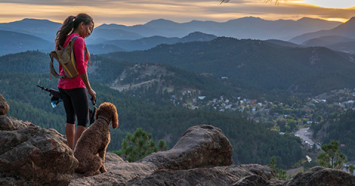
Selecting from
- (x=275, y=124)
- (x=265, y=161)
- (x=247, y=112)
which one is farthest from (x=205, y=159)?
(x=247, y=112)

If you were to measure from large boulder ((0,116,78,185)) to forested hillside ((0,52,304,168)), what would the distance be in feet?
290

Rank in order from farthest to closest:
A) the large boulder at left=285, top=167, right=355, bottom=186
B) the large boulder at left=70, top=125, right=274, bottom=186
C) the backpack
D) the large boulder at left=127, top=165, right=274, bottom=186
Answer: the backpack < the large boulder at left=70, top=125, right=274, bottom=186 < the large boulder at left=127, top=165, right=274, bottom=186 < the large boulder at left=285, top=167, right=355, bottom=186

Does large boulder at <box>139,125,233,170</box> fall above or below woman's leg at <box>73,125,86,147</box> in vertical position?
below

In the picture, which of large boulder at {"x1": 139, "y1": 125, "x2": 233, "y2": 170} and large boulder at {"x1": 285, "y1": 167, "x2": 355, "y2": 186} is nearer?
large boulder at {"x1": 285, "y1": 167, "x2": 355, "y2": 186}

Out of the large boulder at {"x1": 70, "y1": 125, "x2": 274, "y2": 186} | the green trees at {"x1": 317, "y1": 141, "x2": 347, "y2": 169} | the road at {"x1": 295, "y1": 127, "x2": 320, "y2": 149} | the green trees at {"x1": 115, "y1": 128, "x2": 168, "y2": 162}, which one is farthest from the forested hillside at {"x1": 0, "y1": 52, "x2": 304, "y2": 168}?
the large boulder at {"x1": 70, "y1": 125, "x2": 274, "y2": 186}

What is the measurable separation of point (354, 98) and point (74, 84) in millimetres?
191448

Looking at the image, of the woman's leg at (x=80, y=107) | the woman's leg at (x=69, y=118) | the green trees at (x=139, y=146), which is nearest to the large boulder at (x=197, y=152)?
the woman's leg at (x=69, y=118)

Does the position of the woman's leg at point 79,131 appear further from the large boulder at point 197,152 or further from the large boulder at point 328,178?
the large boulder at point 328,178

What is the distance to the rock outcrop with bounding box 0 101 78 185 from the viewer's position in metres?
4.18

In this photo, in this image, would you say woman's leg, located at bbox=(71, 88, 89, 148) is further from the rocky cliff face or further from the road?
the road

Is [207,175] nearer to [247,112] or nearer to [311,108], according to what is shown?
[247,112]

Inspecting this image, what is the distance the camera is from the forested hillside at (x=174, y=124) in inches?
3865

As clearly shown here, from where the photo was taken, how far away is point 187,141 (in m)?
9.20

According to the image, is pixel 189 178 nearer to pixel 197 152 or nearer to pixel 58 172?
pixel 58 172
